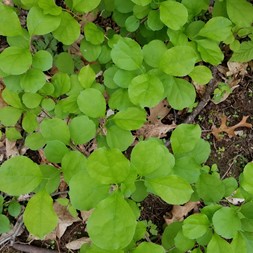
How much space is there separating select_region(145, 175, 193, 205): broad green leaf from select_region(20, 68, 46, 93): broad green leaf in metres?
0.75

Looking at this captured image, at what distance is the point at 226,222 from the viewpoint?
146cm

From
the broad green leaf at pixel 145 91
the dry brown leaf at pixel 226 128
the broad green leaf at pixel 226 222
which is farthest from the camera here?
the dry brown leaf at pixel 226 128

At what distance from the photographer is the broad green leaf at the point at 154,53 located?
1798 mm

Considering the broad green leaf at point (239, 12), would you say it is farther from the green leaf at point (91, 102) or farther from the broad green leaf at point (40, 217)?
the broad green leaf at point (40, 217)

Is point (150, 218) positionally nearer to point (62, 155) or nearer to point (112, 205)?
point (62, 155)

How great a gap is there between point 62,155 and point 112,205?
1.34 feet

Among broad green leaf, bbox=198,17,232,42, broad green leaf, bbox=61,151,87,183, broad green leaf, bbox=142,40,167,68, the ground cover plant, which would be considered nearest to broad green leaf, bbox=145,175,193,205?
the ground cover plant

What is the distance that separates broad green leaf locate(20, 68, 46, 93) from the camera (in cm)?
183

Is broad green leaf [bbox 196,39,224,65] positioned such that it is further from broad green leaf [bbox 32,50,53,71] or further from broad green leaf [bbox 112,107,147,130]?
broad green leaf [bbox 32,50,53,71]

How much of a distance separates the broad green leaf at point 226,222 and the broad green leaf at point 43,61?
39.5 inches

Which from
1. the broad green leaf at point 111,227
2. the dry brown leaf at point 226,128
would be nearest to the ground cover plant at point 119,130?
the broad green leaf at point 111,227

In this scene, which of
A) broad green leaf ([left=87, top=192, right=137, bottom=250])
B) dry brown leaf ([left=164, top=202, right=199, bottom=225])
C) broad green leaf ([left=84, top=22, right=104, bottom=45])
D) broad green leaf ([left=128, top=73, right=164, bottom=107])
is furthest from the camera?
dry brown leaf ([left=164, top=202, right=199, bottom=225])

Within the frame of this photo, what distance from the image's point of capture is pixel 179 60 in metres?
1.69

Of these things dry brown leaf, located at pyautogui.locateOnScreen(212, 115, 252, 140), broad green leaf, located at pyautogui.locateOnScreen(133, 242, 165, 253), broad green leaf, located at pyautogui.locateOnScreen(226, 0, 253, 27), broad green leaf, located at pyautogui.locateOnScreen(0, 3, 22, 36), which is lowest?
dry brown leaf, located at pyautogui.locateOnScreen(212, 115, 252, 140)
